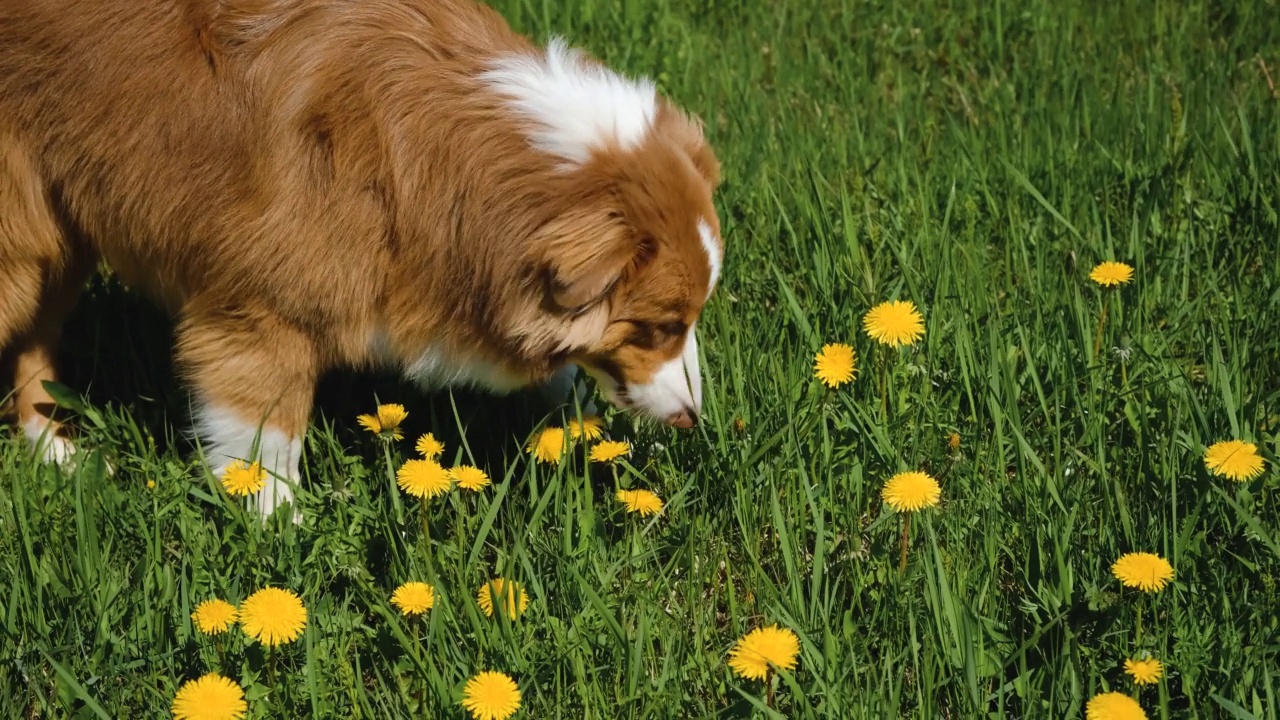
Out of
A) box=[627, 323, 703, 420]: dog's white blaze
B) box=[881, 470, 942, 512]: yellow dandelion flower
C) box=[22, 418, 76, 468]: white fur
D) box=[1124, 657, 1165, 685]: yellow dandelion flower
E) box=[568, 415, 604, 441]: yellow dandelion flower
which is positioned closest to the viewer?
box=[1124, 657, 1165, 685]: yellow dandelion flower

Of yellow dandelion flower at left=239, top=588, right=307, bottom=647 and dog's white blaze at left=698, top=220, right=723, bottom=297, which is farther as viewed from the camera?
dog's white blaze at left=698, top=220, right=723, bottom=297

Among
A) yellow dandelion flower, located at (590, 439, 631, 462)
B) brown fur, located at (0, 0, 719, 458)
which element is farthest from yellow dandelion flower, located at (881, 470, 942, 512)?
brown fur, located at (0, 0, 719, 458)

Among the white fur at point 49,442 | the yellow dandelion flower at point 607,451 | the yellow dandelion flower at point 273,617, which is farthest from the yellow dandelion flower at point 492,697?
the white fur at point 49,442

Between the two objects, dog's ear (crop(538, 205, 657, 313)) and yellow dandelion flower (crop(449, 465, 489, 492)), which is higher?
dog's ear (crop(538, 205, 657, 313))

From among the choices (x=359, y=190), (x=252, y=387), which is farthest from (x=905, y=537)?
(x=252, y=387)

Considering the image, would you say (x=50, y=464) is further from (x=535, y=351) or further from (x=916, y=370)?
(x=916, y=370)

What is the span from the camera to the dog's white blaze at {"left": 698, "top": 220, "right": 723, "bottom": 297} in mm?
3055

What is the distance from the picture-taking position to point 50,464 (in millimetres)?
3410

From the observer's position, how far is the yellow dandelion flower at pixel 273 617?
7.55 ft

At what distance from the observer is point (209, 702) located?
2195 mm

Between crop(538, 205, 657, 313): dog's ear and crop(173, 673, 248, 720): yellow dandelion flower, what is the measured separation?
110 cm

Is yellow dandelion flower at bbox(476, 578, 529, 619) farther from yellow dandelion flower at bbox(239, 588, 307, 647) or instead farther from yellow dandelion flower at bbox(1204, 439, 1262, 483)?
yellow dandelion flower at bbox(1204, 439, 1262, 483)

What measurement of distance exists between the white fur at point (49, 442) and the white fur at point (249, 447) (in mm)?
463

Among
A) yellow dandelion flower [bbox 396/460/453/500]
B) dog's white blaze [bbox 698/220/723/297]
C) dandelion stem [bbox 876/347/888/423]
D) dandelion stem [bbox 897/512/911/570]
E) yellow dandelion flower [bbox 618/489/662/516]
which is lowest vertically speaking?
yellow dandelion flower [bbox 396/460/453/500]
